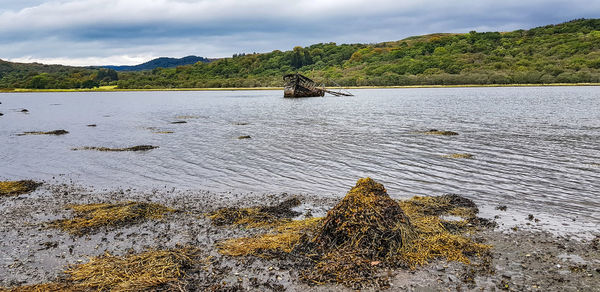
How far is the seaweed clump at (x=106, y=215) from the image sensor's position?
887cm

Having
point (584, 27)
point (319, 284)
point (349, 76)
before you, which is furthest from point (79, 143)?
point (584, 27)

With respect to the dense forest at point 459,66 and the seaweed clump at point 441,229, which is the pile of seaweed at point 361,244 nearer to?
the seaweed clump at point 441,229

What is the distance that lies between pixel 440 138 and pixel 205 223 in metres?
18.6

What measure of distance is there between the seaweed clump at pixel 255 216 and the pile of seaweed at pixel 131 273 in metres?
1.98

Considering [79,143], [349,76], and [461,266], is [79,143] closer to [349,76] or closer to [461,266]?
[461,266]

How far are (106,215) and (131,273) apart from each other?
3.57 m

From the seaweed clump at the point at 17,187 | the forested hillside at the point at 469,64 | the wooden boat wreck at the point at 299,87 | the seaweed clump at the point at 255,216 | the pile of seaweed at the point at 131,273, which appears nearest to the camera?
the pile of seaweed at the point at 131,273

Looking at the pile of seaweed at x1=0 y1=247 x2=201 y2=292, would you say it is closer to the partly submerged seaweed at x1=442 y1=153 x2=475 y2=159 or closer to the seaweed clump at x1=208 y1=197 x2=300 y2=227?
the seaweed clump at x1=208 y1=197 x2=300 y2=227

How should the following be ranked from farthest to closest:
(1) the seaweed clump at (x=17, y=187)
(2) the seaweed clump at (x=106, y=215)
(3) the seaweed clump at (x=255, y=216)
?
(1) the seaweed clump at (x=17, y=187), (3) the seaweed clump at (x=255, y=216), (2) the seaweed clump at (x=106, y=215)

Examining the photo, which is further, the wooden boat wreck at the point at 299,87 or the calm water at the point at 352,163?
the wooden boat wreck at the point at 299,87

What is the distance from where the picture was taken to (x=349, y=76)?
162250 millimetres

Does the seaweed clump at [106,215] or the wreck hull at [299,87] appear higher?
the wreck hull at [299,87]

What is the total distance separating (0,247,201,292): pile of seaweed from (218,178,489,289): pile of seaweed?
0.95 metres

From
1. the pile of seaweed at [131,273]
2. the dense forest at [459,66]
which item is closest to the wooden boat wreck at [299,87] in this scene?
the dense forest at [459,66]
